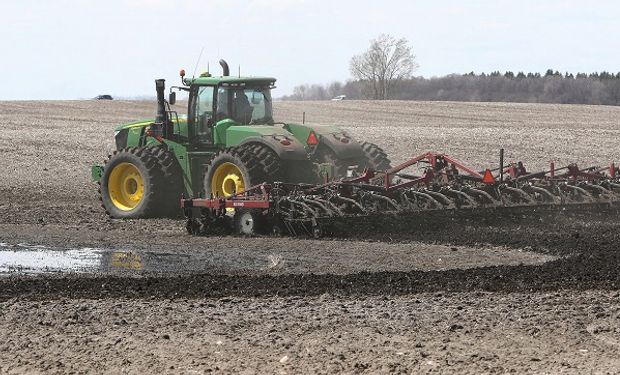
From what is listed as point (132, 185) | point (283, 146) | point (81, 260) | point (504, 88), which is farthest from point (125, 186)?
point (504, 88)

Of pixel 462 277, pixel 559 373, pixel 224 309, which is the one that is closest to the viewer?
pixel 559 373

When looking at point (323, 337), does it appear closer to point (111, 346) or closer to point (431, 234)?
point (111, 346)

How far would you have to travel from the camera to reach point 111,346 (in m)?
7.06

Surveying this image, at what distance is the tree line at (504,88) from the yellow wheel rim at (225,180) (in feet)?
220

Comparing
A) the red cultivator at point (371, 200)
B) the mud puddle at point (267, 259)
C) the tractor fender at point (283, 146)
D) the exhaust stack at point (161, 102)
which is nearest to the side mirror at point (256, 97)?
the tractor fender at point (283, 146)

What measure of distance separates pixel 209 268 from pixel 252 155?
11.4 ft

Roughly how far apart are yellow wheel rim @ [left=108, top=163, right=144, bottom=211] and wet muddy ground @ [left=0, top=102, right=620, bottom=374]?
1.93 ft

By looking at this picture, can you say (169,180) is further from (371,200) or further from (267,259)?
(267,259)

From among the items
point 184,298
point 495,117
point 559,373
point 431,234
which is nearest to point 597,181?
point 431,234

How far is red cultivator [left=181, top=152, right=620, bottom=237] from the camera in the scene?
42.0 feet

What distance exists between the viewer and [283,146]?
1408cm

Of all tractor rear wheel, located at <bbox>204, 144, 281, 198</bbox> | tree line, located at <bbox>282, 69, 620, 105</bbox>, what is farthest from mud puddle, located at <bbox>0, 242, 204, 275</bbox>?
tree line, located at <bbox>282, 69, 620, 105</bbox>

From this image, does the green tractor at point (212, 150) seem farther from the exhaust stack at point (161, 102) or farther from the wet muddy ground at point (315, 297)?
the wet muddy ground at point (315, 297)

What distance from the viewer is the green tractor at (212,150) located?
1448cm
